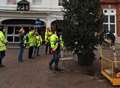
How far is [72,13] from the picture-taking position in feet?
51.1

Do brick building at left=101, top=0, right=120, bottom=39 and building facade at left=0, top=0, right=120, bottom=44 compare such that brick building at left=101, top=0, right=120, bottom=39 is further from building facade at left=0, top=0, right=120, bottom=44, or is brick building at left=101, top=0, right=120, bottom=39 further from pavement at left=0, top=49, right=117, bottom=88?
pavement at left=0, top=49, right=117, bottom=88

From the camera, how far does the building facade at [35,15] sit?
37.6 m

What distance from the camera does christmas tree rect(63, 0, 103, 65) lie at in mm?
15055

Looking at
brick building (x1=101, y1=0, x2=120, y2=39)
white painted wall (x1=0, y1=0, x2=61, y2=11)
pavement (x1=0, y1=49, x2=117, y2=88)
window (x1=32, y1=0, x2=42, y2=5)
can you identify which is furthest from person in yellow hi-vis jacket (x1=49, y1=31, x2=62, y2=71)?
brick building (x1=101, y1=0, x2=120, y2=39)

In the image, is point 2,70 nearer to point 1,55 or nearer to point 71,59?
point 1,55

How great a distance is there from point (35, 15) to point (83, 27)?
22976 millimetres

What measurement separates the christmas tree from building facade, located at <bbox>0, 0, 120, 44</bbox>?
21847 millimetres

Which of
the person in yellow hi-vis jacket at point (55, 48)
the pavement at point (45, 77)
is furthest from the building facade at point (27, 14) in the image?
the person in yellow hi-vis jacket at point (55, 48)

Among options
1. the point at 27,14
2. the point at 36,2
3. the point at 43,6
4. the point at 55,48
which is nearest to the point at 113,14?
the point at 43,6

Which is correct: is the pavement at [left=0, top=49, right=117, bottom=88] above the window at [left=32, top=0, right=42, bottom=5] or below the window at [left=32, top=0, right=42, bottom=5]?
below

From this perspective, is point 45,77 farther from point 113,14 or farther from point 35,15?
point 113,14

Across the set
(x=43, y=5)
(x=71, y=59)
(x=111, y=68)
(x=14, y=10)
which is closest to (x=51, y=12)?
(x=43, y=5)

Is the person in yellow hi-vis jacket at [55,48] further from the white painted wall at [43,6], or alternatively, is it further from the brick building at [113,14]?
the brick building at [113,14]

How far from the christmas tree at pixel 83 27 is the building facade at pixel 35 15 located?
21847 millimetres
